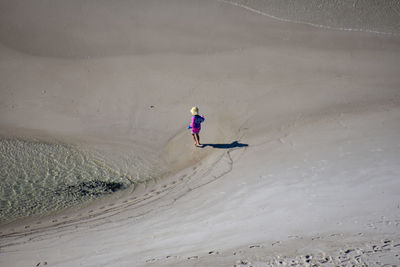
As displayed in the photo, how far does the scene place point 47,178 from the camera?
7836 mm

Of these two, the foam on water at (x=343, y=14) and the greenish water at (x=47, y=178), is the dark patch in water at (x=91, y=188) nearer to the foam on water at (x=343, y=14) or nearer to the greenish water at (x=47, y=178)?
the greenish water at (x=47, y=178)

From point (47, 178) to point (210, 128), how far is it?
357cm

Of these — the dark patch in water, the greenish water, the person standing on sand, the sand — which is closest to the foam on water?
the sand

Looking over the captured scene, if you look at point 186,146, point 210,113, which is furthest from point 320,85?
point 186,146

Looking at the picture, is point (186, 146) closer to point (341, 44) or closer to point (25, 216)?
point (25, 216)

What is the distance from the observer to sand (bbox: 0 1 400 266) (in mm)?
4938

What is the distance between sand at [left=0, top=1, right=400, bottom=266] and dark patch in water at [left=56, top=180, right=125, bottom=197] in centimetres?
33

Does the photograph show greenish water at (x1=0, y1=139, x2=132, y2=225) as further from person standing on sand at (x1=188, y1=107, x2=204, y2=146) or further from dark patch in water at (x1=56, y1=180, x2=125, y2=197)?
person standing on sand at (x1=188, y1=107, x2=204, y2=146)

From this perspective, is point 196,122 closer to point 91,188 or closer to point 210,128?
point 210,128

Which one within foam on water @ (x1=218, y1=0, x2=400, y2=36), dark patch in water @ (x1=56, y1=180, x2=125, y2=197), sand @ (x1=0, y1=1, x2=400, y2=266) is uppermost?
foam on water @ (x1=218, y1=0, x2=400, y2=36)

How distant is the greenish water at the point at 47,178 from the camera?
721cm

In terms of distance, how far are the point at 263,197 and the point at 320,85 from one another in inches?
195

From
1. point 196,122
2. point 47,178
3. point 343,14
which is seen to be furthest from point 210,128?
point 343,14

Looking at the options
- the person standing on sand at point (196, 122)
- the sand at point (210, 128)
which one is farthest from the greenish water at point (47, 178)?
the person standing on sand at point (196, 122)
